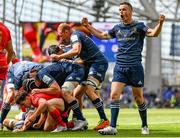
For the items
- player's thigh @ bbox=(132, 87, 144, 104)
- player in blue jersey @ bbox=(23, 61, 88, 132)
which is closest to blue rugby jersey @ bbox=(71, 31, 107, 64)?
player in blue jersey @ bbox=(23, 61, 88, 132)

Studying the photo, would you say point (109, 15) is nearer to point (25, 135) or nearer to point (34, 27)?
point (34, 27)

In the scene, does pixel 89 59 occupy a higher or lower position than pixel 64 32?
lower

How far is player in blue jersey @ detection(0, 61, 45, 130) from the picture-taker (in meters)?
13.8

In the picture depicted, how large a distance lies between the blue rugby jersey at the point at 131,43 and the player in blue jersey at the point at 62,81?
4.51 feet

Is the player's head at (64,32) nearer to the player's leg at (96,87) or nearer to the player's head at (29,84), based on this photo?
the player's leg at (96,87)

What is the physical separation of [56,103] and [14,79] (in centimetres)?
154

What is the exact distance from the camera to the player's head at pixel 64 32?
42.8 ft

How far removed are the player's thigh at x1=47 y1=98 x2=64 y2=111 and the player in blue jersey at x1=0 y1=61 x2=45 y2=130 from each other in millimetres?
1027

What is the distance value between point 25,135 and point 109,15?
4565 cm

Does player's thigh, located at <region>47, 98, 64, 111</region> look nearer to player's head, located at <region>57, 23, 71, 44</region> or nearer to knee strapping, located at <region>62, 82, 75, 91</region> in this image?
knee strapping, located at <region>62, 82, 75, 91</region>

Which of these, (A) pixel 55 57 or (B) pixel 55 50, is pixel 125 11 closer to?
(A) pixel 55 57

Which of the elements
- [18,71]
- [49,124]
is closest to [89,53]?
[18,71]

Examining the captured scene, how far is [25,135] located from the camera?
11719 mm

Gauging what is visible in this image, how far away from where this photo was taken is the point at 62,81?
44.2 feet
